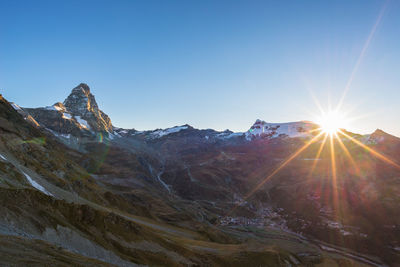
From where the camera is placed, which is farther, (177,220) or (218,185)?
(218,185)

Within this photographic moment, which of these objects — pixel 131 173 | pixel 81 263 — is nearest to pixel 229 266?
pixel 81 263

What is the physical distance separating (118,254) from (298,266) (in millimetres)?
58402

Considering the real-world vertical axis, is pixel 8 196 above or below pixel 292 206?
A: above

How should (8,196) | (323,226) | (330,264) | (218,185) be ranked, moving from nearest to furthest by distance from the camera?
(8,196), (330,264), (323,226), (218,185)

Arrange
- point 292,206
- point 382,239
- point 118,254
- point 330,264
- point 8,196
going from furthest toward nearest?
point 292,206 → point 382,239 → point 330,264 → point 118,254 → point 8,196

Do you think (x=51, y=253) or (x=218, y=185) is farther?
(x=218, y=185)

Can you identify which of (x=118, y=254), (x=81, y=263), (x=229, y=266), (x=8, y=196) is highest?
(x=8, y=196)

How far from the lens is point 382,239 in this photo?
116 metres

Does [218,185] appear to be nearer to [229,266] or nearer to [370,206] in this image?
[370,206]

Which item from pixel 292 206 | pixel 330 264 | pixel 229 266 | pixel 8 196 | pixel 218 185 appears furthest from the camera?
pixel 218 185

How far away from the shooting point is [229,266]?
176ft

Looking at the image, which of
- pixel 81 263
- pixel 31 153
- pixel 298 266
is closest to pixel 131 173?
pixel 31 153

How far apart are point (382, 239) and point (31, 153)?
148 meters

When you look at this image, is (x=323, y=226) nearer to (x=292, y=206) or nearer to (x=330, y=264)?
(x=292, y=206)
